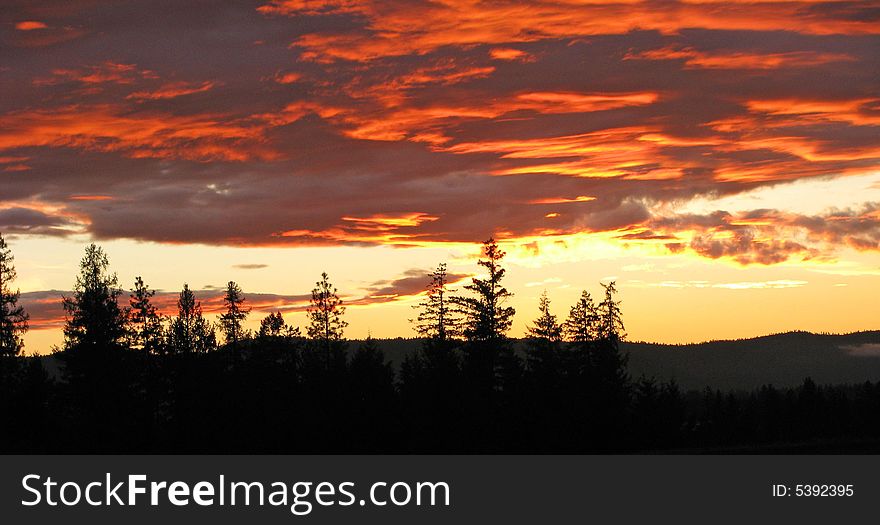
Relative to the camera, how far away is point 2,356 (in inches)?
2347

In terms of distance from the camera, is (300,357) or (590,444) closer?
(590,444)

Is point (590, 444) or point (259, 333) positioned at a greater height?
point (259, 333)

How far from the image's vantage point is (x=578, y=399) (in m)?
67.1

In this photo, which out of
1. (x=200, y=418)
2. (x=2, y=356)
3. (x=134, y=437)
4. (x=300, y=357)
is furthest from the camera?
(x=300, y=357)

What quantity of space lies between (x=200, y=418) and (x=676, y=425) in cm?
3919

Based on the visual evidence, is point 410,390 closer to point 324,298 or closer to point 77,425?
point 77,425

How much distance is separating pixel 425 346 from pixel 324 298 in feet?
78.6

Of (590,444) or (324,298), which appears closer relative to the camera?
(590,444)
